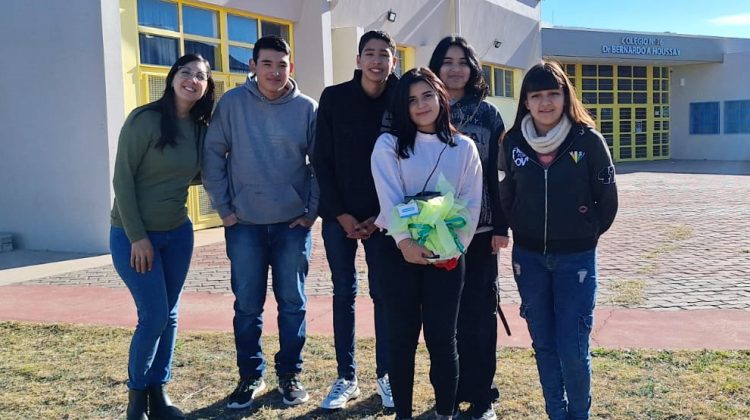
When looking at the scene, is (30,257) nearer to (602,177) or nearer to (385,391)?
(385,391)

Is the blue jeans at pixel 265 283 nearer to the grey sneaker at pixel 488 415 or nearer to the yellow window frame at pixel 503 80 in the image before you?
the grey sneaker at pixel 488 415

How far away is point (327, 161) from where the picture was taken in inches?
158

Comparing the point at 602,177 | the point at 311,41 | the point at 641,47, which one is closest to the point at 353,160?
the point at 602,177

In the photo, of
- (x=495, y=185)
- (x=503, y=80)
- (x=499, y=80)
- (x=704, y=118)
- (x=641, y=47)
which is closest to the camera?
(x=495, y=185)

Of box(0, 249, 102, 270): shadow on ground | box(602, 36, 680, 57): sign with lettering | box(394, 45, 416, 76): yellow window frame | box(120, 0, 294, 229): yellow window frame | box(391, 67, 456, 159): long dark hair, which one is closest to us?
box(391, 67, 456, 159): long dark hair

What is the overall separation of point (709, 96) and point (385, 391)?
30.3 meters

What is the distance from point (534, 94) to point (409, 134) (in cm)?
64

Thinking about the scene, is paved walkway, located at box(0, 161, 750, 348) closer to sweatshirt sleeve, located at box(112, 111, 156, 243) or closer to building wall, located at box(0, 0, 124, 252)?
Result: building wall, located at box(0, 0, 124, 252)

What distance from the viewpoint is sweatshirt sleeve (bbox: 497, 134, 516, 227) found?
3600mm

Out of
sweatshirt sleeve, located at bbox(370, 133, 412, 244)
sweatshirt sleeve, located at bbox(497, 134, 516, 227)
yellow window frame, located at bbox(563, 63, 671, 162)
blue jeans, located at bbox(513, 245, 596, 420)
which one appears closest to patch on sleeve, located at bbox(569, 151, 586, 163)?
sweatshirt sleeve, located at bbox(497, 134, 516, 227)

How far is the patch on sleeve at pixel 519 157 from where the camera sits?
346cm

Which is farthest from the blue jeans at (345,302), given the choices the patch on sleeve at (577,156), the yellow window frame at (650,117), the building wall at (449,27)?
the yellow window frame at (650,117)

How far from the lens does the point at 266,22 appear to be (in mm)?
12938

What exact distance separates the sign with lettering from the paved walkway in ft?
53.4
